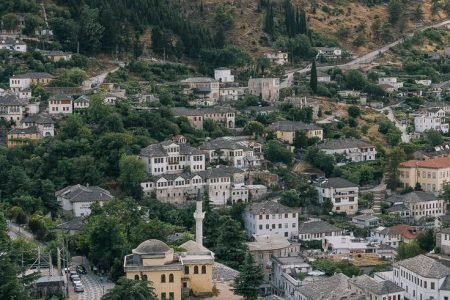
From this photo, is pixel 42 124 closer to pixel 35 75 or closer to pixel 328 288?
pixel 35 75

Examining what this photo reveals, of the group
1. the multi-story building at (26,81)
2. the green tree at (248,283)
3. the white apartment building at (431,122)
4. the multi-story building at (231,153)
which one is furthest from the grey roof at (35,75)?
the green tree at (248,283)

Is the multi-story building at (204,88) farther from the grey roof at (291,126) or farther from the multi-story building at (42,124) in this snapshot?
the multi-story building at (42,124)

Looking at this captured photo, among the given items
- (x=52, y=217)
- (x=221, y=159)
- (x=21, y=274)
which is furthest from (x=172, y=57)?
(x=21, y=274)

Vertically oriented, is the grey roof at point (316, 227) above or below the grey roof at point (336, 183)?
below

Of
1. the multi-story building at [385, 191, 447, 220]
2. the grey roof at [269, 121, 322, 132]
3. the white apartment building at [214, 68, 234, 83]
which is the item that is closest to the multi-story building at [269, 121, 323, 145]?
the grey roof at [269, 121, 322, 132]

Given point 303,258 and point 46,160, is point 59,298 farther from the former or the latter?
point 46,160

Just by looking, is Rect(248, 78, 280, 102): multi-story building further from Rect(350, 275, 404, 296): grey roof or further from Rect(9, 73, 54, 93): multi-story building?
Rect(350, 275, 404, 296): grey roof
